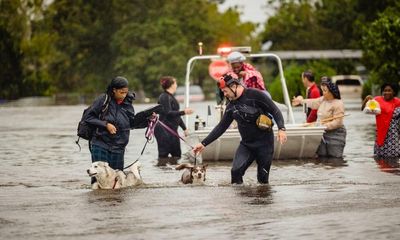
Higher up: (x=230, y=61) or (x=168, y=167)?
(x=230, y=61)

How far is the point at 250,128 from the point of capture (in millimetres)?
16500

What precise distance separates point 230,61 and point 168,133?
14.4ft

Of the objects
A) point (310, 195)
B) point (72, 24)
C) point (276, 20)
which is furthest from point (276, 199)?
point (276, 20)

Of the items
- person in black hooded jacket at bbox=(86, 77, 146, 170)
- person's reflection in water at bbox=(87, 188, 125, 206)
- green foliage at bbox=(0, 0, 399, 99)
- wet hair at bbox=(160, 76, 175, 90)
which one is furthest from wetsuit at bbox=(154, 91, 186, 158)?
green foliage at bbox=(0, 0, 399, 99)

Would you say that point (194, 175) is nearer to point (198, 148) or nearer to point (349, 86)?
point (198, 148)

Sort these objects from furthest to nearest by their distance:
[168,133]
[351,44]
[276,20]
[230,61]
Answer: [276,20]
[351,44]
[168,133]
[230,61]

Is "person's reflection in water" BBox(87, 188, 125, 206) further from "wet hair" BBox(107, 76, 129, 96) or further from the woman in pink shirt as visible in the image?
the woman in pink shirt

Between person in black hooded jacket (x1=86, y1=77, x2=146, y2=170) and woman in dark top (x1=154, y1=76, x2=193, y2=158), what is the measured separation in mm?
6045

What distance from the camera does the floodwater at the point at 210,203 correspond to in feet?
39.0

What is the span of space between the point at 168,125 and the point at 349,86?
180 feet

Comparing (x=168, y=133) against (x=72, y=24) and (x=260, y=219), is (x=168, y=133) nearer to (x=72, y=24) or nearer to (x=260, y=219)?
(x=260, y=219)

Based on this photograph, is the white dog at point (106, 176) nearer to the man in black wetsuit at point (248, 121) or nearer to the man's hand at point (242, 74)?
the man in black wetsuit at point (248, 121)

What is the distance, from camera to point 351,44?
101 m

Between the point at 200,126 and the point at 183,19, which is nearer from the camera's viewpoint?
the point at 200,126
